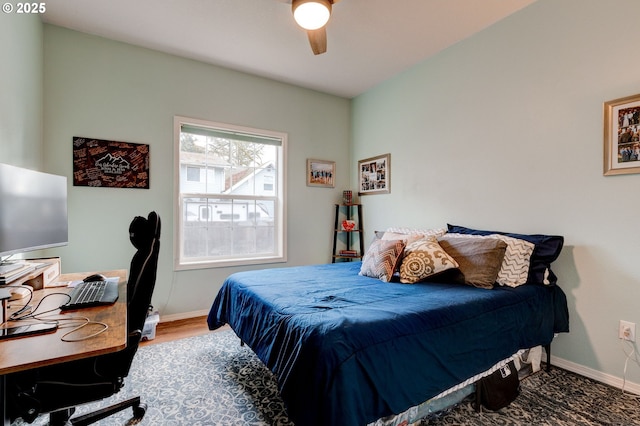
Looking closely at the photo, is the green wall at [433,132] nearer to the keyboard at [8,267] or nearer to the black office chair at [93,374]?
the keyboard at [8,267]

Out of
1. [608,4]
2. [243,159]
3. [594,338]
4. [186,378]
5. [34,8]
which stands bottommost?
[186,378]

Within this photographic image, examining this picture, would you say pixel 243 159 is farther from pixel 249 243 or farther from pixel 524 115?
pixel 524 115

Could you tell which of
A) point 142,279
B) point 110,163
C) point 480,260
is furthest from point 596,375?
point 110,163

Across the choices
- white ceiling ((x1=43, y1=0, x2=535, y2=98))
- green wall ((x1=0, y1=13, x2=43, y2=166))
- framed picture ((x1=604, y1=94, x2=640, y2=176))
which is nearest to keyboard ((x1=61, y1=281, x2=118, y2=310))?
green wall ((x1=0, y1=13, x2=43, y2=166))

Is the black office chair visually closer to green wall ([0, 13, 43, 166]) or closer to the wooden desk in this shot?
the wooden desk

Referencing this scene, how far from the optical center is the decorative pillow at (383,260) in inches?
92.1

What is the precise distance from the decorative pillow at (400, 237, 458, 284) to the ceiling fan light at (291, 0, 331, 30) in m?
1.75

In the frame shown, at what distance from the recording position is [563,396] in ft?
6.13

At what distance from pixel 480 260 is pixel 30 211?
8.81 feet

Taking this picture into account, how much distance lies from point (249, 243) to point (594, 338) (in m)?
3.25

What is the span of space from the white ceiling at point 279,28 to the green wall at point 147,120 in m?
0.19

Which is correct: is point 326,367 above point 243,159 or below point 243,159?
below

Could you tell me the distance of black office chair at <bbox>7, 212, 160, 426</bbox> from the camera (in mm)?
1191

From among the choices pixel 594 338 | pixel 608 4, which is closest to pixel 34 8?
pixel 608 4
